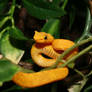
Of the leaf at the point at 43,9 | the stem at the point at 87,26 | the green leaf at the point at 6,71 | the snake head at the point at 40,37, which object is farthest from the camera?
the stem at the point at 87,26

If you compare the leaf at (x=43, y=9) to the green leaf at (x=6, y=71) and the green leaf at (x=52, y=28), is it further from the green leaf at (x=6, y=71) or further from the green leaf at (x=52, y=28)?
the green leaf at (x=6, y=71)

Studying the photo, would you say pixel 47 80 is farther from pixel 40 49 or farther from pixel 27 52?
pixel 27 52

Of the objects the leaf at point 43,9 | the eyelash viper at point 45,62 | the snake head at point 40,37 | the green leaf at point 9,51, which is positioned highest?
the leaf at point 43,9

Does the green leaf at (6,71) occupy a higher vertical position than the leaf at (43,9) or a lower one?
lower

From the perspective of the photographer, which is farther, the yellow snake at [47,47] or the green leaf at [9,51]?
the green leaf at [9,51]

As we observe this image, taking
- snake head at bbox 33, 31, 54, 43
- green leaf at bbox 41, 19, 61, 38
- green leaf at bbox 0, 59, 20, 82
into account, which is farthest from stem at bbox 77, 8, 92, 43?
green leaf at bbox 0, 59, 20, 82

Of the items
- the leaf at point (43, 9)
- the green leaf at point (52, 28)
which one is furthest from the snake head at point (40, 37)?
the green leaf at point (52, 28)

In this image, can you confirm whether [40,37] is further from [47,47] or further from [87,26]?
[87,26]
